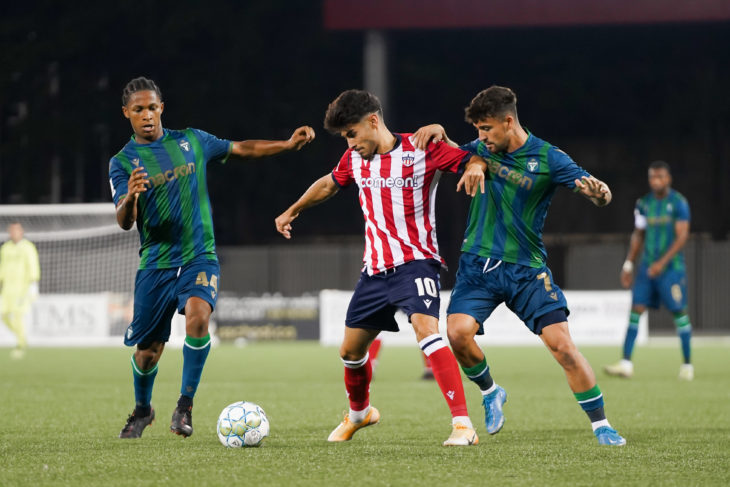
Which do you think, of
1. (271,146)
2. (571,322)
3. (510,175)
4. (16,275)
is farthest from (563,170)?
(571,322)

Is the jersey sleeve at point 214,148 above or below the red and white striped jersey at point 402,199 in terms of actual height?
above

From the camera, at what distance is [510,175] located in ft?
21.0

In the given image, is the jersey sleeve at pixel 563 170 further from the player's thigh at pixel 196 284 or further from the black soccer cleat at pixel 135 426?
the black soccer cleat at pixel 135 426

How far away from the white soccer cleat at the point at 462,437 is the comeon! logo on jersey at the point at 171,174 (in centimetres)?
216

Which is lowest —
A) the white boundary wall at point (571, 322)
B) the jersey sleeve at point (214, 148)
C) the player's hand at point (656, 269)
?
the white boundary wall at point (571, 322)

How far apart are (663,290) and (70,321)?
40.4 ft

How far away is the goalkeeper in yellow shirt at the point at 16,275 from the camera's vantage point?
1692 cm

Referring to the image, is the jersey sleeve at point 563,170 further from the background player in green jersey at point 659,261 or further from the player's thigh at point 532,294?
the background player in green jersey at point 659,261

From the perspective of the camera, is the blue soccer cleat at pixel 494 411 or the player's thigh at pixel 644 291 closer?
the blue soccer cleat at pixel 494 411

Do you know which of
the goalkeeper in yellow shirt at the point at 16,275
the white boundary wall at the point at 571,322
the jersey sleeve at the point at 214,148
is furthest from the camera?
the white boundary wall at the point at 571,322

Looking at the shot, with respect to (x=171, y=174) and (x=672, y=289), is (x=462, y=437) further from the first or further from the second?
(x=672, y=289)

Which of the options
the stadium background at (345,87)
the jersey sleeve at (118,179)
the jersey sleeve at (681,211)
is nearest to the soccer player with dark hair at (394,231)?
the jersey sleeve at (118,179)

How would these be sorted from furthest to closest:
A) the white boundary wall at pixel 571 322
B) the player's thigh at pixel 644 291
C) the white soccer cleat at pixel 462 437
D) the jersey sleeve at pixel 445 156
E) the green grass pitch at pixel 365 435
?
the white boundary wall at pixel 571 322 < the player's thigh at pixel 644 291 < the jersey sleeve at pixel 445 156 < the white soccer cleat at pixel 462 437 < the green grass pitch at pixel 365 435

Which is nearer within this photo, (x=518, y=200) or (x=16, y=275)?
(x=518, y=200)
